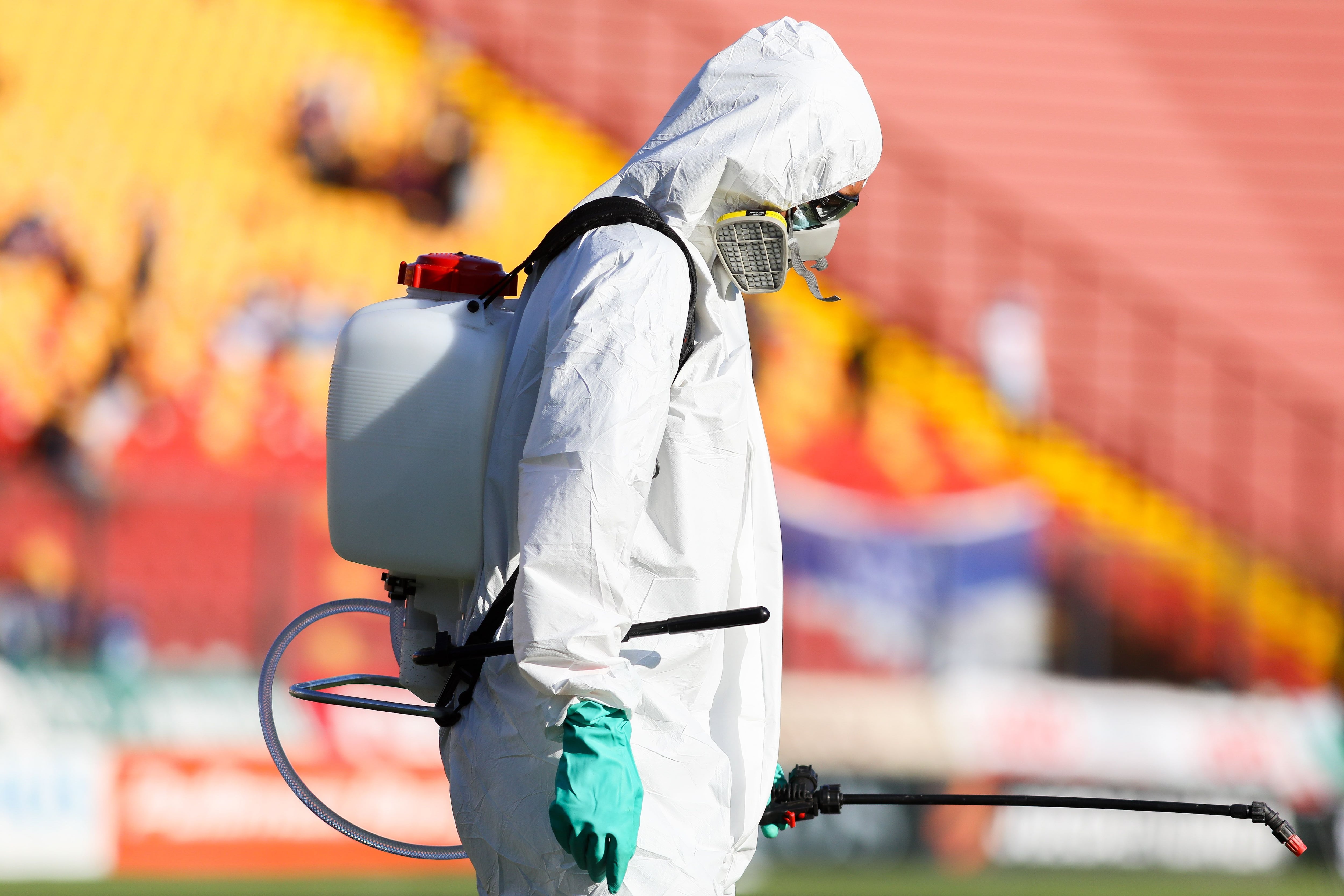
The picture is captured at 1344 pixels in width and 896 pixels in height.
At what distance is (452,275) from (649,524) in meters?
0.52

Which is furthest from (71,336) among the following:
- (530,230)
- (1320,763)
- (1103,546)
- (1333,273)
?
(1333,273)

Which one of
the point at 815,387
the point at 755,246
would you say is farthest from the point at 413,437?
the point at 815,387

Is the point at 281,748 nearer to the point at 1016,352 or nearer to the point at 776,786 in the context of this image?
the point at 776,786

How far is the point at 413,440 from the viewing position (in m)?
2.23

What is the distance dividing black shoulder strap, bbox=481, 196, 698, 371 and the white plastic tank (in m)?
0.17

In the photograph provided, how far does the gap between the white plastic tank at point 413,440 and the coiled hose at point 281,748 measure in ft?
0.86

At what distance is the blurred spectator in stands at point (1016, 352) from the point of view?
32.6 ft

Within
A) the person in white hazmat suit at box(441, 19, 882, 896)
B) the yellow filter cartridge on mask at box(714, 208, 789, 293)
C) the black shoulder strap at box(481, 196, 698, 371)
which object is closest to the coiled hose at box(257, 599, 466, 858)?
the person in white hazmat suit at box(441, 19, 882, 896)

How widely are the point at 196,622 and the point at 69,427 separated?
4.79 feet

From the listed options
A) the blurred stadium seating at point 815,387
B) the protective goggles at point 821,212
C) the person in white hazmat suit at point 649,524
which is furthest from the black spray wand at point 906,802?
the blurred stadium seating at point 815,387

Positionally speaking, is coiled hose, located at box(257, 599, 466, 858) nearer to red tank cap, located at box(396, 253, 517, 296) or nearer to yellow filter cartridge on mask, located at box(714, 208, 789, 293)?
red tank cap, located at box(396, 253, 517, 296)

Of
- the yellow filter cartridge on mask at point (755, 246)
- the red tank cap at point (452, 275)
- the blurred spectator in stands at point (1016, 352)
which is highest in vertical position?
the blurred spectator in stands at point (1016, 352)

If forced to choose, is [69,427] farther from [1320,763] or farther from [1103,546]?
[1320,763]

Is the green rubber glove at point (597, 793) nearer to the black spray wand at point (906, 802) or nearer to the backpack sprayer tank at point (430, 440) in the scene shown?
the backpack sprayer tank at point (430, 440)
